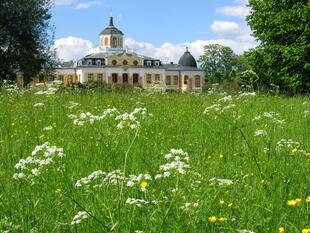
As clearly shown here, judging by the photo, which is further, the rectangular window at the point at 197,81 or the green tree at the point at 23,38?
the rectangular window at the point at 197,81

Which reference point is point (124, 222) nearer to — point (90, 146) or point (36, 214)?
point (36, 214)

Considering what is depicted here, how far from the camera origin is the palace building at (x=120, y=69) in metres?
72.4

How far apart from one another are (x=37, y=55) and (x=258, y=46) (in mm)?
15210

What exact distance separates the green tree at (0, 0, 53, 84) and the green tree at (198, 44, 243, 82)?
187 ft

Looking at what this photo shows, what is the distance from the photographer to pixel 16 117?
6.15m

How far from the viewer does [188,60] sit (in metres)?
84.6

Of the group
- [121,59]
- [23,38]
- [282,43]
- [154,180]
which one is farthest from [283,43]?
[121,59]

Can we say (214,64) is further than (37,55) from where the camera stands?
Yes

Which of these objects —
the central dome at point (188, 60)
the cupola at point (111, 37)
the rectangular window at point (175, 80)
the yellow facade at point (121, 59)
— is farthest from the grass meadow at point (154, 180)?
the central dome at point (188, 60)

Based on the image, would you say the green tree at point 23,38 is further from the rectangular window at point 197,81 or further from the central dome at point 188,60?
the central dome at point 188,60

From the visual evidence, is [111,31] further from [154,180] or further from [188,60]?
[154,180]

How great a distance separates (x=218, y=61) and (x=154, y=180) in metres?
78.8

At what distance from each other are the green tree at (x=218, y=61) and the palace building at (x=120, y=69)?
2.29 meters

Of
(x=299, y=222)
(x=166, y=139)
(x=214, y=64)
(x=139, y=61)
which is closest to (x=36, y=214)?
(x=299, y=222)
